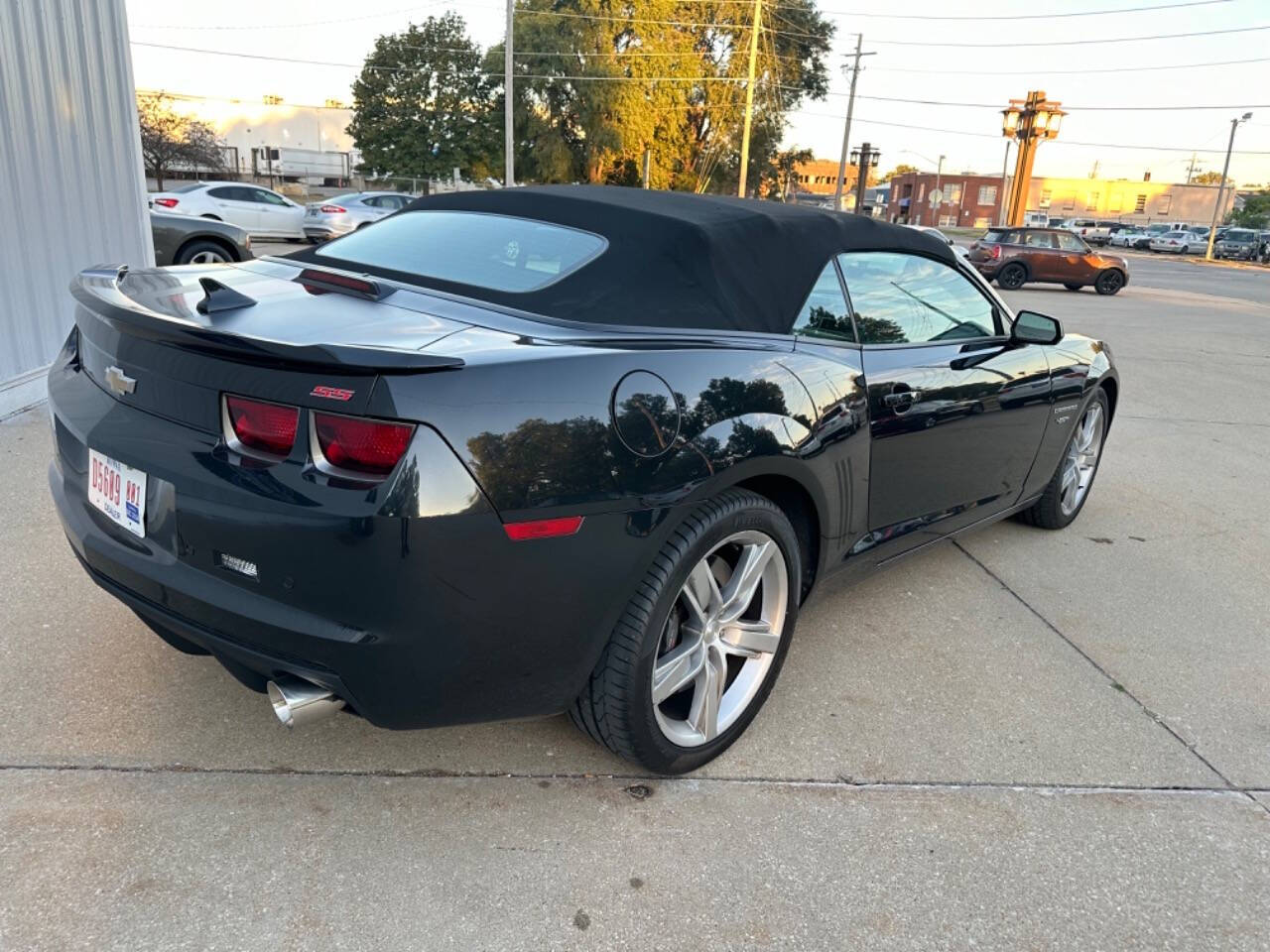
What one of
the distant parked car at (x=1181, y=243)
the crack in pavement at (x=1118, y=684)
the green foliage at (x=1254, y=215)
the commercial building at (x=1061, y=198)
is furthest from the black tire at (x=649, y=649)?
the commercial building at (x=1061, y=198)

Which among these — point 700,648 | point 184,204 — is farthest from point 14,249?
point 184,204

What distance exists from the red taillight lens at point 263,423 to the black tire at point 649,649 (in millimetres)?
860

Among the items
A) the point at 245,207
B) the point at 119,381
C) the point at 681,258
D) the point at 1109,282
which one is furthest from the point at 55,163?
the point at 1109,282

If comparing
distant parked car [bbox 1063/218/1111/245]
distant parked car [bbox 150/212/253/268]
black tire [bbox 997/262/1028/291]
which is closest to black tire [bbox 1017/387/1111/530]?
distant parked car [bbox 150/212/253/268]

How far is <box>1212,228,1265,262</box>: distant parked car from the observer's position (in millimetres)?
47500

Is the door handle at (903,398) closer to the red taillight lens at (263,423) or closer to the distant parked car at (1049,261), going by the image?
the red taillight lens at (263,423)

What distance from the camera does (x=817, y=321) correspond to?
288 centimetres

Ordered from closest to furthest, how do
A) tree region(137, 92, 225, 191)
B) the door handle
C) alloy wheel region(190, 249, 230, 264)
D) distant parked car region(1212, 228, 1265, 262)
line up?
the door handle
alloy wheel region(190, 249, 230, 264)
tree region(137, 92, 225, 191)
distant parked car region(1212, 228, 1265, 262)

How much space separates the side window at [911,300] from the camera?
3096 millimetres

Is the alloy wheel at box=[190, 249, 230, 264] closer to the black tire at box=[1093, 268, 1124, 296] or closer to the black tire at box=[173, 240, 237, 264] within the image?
the black tire at box=[173, 240, 237, 264]

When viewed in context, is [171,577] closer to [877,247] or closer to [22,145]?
[877,247]

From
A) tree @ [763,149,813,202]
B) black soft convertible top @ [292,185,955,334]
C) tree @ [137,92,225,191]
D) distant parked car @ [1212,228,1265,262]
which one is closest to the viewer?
black soft convertible top @ [292,185,955,334]

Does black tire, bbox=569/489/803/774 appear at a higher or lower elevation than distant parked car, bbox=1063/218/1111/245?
lower

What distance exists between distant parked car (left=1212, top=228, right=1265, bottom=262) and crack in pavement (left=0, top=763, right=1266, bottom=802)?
183 feet
